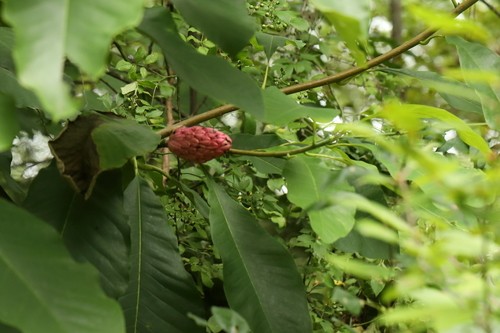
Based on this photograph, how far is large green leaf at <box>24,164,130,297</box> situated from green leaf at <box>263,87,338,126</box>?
23cm

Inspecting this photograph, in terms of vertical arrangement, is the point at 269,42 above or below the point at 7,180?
above

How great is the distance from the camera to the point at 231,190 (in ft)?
4.86

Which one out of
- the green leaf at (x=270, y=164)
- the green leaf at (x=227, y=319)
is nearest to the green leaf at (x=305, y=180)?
the green leaf at (x=270, y=164)

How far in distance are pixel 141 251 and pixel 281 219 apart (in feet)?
1.41

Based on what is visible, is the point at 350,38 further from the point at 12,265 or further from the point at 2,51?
the point at 2,51

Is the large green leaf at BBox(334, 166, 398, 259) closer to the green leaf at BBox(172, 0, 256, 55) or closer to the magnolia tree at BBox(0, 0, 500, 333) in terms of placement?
the magnolia tree at BBox(0, 0, 500, 333)

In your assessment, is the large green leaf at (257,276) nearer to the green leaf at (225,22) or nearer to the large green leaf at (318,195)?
the large green leaf at (318,195)

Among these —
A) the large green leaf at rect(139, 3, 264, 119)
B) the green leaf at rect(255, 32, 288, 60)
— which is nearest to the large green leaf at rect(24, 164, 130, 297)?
the large green leaf at rect(139, 3, 264, 119)

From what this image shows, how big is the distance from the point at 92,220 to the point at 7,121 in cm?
28

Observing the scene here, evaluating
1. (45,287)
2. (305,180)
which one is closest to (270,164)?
(305,180)

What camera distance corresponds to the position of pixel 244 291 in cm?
106

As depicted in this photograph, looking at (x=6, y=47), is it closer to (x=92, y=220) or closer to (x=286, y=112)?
(x=92, y=220)

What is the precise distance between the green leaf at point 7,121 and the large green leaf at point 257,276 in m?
0.40

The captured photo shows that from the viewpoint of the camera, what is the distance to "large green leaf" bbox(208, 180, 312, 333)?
105 centimetres
